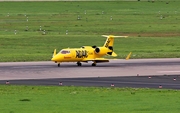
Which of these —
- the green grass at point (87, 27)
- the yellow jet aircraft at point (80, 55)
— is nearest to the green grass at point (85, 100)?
the yellow jet aircraft at point (80, 55)

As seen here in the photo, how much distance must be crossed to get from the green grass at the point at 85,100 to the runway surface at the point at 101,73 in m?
4.42

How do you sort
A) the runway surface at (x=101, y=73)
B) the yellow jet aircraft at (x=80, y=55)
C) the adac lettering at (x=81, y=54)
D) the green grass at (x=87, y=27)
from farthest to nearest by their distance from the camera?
1. the green grass at (x=87, y=27)
2. the adac lettering at (x=81, y=54)
3. the yellow jet aircraft at (x=80, y=55)
4. the runway surface at (x=101, y=73)

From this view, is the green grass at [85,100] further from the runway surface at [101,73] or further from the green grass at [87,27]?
the green grass at [87,27]

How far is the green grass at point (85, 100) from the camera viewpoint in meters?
36.2

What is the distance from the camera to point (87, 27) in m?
113

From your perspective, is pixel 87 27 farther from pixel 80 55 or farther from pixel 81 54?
pixel 80 55

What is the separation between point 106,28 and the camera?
363 ft

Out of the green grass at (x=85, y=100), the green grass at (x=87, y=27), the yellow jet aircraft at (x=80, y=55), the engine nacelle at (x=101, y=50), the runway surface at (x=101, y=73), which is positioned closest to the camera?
the green grass at (x=85, y=100)

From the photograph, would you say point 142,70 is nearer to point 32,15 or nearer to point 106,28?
point 106,28

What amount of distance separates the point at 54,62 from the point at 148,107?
110 feet

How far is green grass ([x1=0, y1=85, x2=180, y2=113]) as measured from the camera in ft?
119

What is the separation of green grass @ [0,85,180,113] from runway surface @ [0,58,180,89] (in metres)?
4.42

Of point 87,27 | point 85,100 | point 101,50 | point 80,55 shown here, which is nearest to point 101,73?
point 80,55

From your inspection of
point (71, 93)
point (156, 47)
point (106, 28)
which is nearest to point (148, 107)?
point (71, 93)
